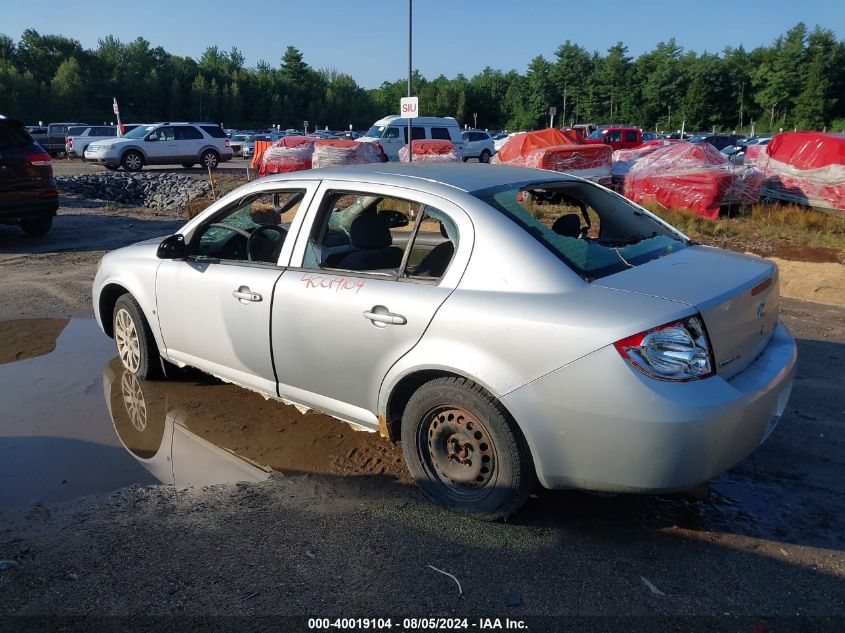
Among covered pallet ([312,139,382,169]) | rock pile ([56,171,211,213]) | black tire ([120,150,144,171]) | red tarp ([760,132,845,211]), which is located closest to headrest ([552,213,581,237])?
red tarp ([760,132,845,211])

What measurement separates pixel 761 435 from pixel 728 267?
34.0 inches

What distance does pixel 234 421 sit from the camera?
4.55 m

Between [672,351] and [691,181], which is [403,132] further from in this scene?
[672,351]

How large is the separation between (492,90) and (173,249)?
102603mm

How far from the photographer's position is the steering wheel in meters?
4.36

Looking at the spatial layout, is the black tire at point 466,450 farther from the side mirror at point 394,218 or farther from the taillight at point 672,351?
the side mirror at point 394,218

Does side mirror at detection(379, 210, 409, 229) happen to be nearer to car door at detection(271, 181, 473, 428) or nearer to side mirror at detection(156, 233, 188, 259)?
car door at detection(271, 181, 473, 428)

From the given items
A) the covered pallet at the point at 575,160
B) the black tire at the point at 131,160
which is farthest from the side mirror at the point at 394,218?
the black tire at the point at 131,160

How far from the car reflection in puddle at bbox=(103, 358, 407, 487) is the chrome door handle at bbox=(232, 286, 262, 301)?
944 mm

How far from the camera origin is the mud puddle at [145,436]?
12.6 ft

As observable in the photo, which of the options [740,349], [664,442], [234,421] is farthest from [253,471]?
[740,349]

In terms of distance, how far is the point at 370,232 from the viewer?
4.15 m

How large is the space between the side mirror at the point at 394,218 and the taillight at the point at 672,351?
2.09 metres

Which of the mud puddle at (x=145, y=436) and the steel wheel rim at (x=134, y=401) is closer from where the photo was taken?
the mud puddle at (x=145, y=436)
